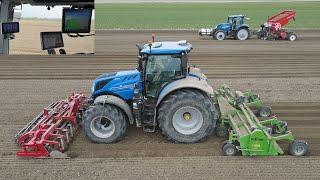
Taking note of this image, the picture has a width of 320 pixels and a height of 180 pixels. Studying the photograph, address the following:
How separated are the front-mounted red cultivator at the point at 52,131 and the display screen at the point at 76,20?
2.95 metres

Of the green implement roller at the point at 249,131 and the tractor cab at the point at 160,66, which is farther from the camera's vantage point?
the tractor cab at the point at 160,66

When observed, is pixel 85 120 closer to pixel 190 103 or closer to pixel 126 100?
pixel 126 100

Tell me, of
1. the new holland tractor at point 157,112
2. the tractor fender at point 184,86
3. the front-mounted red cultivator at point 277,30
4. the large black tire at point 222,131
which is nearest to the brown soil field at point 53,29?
the new holland tractor at point 157,112

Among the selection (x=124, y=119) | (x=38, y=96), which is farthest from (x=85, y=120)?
(x=38, y=96)

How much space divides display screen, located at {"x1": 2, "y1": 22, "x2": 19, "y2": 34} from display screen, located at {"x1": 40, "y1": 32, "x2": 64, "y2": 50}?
4.29ft

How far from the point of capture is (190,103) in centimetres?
729

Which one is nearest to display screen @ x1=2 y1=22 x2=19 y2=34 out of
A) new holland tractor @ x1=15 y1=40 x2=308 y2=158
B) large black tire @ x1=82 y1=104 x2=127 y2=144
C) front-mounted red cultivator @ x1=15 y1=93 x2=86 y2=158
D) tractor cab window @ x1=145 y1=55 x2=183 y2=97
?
front-mounted red cultivator @ x1=15 y1=93 x2=86 y2=158

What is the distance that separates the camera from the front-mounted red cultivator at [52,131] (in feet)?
22.3

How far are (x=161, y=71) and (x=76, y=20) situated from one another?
15.2 feet

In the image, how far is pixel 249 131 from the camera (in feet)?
22.8

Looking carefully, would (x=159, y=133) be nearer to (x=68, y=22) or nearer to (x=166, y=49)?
(x=166, y=49)

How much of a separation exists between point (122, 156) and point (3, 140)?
2.24 meters

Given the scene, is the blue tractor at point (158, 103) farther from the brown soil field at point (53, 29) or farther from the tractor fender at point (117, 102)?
the brown soil field at point (53, 29)

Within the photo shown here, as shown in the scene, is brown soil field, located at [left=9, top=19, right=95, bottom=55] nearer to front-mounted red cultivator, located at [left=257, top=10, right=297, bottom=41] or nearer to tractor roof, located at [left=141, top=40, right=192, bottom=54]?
tractor roof, located at [left=141, top=40, right=192, bottom=54]
